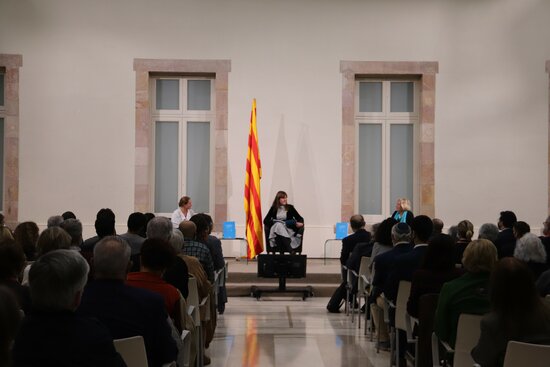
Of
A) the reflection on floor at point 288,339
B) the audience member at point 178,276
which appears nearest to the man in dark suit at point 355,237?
the reflection on floor at point 288,339

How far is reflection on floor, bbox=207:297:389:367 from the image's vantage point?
671 centimetres

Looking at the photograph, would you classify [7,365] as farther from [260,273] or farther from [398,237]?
[260,273]

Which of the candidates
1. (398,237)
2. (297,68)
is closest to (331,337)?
(398,237)

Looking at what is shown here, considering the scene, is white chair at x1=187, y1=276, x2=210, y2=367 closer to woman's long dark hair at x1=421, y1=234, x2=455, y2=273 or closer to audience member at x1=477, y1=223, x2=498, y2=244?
woman's long dark hair at x1=421, y1=234, x2=455, y2=273

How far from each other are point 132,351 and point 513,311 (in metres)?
1.62

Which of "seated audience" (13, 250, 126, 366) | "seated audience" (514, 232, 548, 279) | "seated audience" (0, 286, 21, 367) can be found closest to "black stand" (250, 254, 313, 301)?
"seated audience" (514, 232, 548, 279)

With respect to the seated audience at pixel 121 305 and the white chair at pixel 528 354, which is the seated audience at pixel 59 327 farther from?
→ the white chair at pixel 528 354

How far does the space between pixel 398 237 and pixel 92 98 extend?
27.7ft

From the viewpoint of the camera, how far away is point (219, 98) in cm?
1352

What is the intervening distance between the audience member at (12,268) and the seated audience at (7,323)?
6.31 feet

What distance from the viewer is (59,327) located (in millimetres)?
2596

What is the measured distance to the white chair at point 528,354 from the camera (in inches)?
122

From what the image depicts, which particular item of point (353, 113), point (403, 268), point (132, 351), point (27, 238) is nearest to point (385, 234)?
point (403, 268)

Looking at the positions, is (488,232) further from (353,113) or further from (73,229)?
(353,113)
